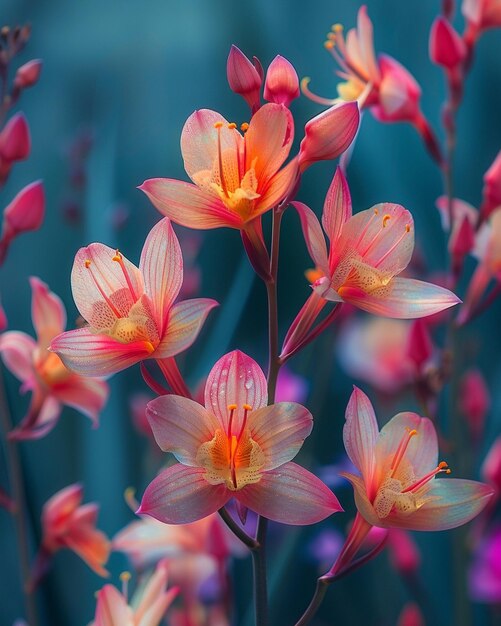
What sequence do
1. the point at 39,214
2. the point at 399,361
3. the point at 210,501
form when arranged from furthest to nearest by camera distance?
1. the point at 399,361
2. the point at 39,214
3. the point at 210,501

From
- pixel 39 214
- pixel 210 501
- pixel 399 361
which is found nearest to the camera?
pixel 210 501

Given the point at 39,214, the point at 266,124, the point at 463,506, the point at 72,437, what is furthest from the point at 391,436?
the point at 72,437

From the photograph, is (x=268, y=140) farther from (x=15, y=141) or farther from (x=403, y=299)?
(x=15, y=141)

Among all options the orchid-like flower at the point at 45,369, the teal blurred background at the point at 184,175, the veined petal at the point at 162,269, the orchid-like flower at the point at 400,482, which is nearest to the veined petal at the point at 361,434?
the orchid-like flower at the point at 400,482

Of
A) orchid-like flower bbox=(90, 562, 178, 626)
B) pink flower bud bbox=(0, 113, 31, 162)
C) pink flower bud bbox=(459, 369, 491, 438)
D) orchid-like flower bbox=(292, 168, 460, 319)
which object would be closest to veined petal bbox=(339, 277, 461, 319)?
orchid-like flower bbox=(292, 168, 460, 319)

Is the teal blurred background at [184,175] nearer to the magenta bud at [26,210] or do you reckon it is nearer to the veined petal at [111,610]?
the magenta bud at [26,210]

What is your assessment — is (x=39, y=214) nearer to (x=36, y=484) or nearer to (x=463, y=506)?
(x=463, y=506)
